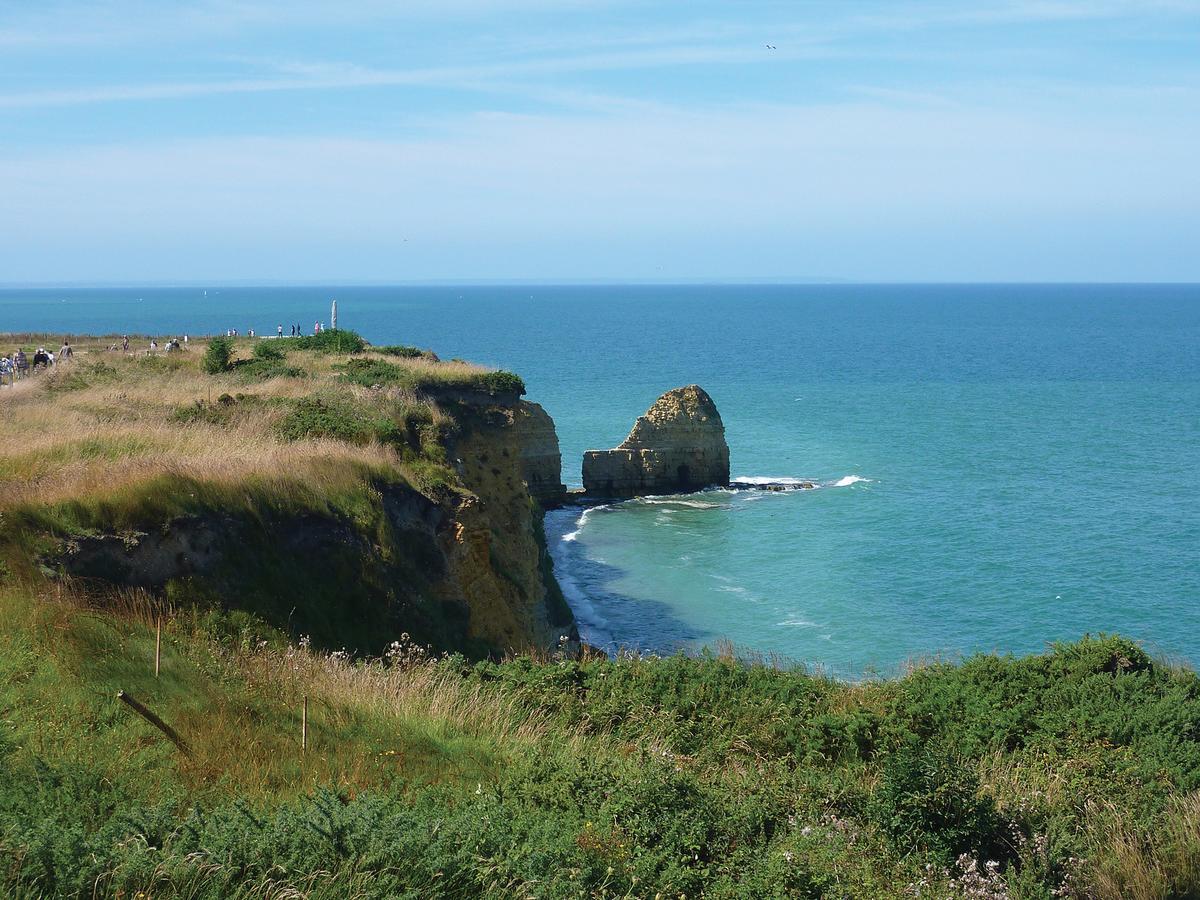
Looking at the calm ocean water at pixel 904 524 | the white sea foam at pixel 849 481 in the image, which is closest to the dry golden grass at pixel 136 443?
the calm ocean water at pixel 904 524

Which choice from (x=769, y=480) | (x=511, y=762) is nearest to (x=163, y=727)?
(x=511, y=762)

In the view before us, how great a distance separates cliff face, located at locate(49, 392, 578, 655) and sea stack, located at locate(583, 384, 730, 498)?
103ft

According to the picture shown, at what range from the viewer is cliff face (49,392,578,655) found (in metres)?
15.4

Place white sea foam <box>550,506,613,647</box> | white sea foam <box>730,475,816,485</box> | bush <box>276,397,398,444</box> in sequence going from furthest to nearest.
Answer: white sea foam <box>730,475,816,485</box> → white sea foam <box>550,506,613,647</box> → bush <box>276,397,398,444</box>

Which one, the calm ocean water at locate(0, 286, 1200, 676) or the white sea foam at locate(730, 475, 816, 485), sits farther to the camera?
the white sea foam at locate(730, 475, 816, 485)

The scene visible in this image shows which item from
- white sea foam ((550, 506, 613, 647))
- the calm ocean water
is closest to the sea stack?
the calm ocean water

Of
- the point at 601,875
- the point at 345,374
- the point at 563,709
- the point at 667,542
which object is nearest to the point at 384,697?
the point at 563,709

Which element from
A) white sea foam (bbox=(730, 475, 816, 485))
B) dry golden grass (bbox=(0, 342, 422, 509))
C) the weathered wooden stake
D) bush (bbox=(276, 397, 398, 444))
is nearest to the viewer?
the weathered wooden stake

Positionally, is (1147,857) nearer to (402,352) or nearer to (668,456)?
(402,352)

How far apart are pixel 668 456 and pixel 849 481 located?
10417 mm

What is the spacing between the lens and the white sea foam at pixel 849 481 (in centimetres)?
6262

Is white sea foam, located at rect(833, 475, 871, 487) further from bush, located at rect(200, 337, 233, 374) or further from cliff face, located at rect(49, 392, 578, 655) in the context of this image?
bush, located at rect(200, 337, 233, 374)

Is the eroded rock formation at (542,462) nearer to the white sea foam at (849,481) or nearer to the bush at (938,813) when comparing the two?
the white sea foam at (849,481)

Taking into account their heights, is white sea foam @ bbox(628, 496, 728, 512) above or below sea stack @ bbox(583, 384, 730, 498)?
below
